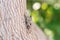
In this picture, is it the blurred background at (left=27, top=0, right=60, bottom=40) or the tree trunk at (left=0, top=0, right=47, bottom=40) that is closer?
the tree trunk at (left=0, top=0, right=47, bottom=40)

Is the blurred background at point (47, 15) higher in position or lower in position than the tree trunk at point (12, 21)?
lower

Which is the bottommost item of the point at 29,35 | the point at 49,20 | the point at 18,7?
the point at 49,20

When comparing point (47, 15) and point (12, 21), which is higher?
point (12, 21)

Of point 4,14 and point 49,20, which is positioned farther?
point 49,20

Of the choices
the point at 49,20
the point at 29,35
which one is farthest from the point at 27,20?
the point at 49,20

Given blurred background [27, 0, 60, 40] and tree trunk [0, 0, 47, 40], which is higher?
tree trunk [0, 0, 47, 40]

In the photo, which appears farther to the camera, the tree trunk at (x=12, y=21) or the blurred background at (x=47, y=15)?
the blurred background at (x=47, y=15)

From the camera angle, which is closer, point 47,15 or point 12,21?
point 12,21

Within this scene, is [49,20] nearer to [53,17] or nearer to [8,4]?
[53,17]
